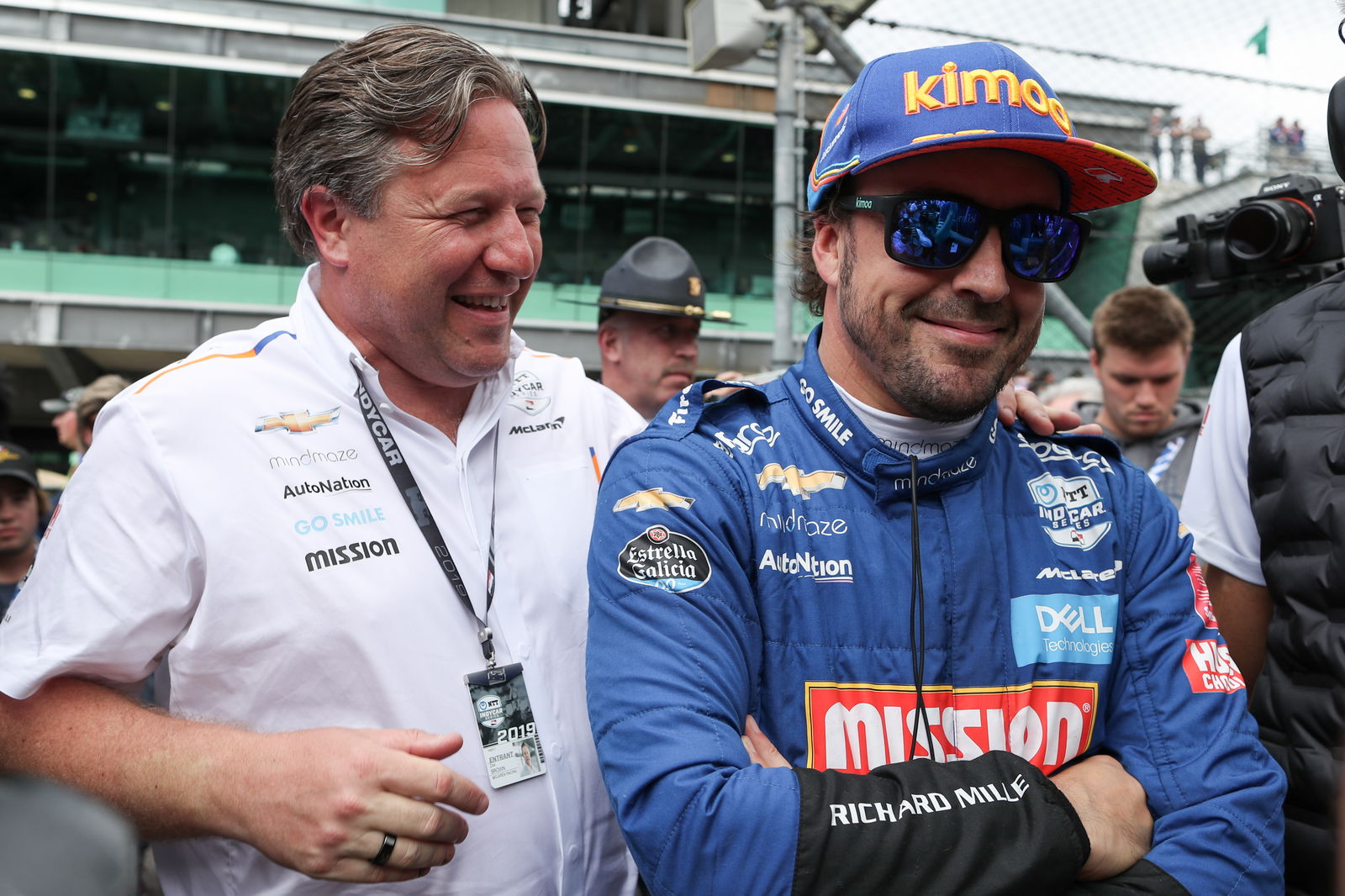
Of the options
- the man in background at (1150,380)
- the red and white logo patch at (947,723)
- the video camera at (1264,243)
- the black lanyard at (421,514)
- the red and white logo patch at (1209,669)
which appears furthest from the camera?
the man in background at (1150,380)

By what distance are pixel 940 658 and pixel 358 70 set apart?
135 centimetres

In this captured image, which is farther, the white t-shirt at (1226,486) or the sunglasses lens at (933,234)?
the white t-shirt at (1226,486)

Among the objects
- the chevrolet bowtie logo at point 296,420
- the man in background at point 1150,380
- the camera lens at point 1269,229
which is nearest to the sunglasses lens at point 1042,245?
the camera lens at point 1269,229

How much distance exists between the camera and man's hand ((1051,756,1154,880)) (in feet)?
4.78

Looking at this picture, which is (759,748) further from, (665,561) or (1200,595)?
(1200,595)

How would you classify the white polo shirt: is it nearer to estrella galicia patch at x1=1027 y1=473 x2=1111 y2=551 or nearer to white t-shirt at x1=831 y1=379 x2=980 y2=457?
white t-shirt at x1=831 y1=379 x2=980 y2=457

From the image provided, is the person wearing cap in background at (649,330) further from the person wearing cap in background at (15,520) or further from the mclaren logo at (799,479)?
the mclaren logo at (799,479)

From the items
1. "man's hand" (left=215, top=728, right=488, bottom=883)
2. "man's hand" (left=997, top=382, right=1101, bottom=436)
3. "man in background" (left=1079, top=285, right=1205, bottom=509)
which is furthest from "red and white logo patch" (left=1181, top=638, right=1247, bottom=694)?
"man in background" (left=1079, top=285, right=1205, bottom=509)

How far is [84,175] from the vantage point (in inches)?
722

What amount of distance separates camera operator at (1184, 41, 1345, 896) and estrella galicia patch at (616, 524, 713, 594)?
1.09 metres

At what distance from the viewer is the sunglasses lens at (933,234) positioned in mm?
1650

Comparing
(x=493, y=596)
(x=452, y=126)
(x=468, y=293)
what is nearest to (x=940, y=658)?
(x=493, y=596)

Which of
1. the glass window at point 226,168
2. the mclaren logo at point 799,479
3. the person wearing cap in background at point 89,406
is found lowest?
the mclaren logo at point 799,479

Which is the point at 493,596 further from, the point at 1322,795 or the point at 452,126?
the point at 1322,795
